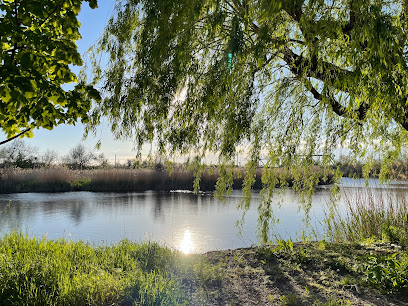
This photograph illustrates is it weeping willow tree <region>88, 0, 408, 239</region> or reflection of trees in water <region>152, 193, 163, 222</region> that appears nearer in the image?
weeping willow tree <region>88, 0, 408, 239</region>

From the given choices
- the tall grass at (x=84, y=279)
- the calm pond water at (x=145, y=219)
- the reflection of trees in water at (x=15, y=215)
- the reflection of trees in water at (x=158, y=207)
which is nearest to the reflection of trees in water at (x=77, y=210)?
the calm pond water at (x=145, y=219)

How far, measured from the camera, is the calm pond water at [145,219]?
6.84 metres

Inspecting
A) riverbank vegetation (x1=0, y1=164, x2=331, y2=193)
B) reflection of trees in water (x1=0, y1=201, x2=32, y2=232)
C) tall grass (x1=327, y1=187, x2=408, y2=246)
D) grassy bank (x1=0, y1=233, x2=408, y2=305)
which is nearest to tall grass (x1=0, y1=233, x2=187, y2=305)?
grassy bank (x1=0, y1=233, x2=408, y2=305)

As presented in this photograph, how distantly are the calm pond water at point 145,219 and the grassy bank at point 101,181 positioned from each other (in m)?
1.15

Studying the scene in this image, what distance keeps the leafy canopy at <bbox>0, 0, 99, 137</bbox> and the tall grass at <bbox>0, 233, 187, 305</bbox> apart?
1.32 meters

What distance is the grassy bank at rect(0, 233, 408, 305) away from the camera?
2.67 metres

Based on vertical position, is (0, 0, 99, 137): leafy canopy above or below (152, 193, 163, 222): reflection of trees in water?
above

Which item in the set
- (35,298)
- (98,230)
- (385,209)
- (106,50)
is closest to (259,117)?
(106,50)

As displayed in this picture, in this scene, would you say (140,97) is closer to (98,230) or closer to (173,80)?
(173,80)

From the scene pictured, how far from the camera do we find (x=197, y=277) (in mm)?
3340

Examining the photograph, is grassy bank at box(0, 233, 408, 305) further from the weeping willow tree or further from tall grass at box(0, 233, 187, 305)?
the weeping willow tree

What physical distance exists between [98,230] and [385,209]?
581 cm

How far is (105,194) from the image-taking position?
13.5 m

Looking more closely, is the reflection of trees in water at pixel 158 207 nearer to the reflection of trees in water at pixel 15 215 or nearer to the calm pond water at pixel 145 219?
the calm pond water at pixel 145 219
